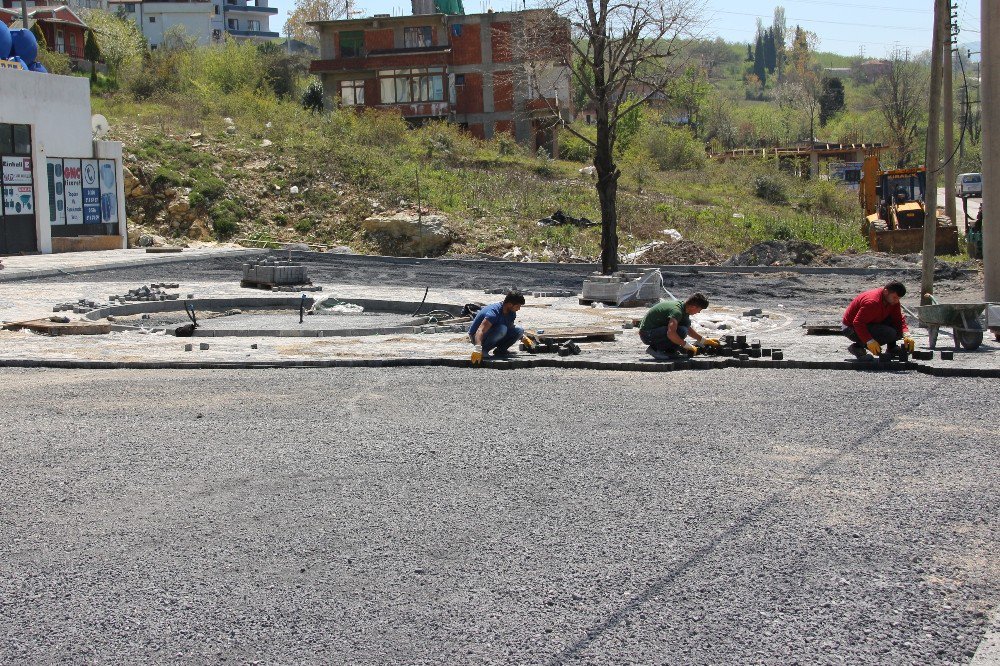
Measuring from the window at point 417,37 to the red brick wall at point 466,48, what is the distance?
1287 mm

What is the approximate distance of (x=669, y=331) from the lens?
13977mm

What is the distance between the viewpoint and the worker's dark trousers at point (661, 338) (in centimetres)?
1426

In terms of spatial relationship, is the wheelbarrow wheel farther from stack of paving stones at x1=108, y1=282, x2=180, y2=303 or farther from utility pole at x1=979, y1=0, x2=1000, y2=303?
stack of paving stones at x1=108, y1=282, x2=180, y2=303

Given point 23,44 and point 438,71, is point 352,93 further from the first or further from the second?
point 23,44

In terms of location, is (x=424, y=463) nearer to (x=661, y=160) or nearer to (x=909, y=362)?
(x=909, y=362)

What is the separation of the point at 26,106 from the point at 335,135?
16216 millimetres

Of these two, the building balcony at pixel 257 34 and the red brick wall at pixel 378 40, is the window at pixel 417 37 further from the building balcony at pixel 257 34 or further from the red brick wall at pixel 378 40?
the building balcony at pixel 257 34

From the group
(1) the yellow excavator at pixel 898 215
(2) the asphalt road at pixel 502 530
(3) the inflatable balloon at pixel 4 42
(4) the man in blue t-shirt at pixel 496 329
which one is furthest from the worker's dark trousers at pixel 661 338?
(3) the inflatable balloon at pixel 4 42

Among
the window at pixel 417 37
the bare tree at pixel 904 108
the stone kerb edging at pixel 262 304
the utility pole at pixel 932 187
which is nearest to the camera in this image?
the utility pole at pixel 932 187

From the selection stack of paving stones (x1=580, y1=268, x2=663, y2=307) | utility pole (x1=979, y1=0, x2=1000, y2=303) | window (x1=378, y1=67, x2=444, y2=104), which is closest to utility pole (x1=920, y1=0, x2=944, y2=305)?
utility pole (x1=979, y1=0, x2=1000, y2=303)

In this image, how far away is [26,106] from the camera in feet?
106

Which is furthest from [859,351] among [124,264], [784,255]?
[124,264]

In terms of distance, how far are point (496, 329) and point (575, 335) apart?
90.1 inches

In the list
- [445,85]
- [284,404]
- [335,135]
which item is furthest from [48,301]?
[445,85]
